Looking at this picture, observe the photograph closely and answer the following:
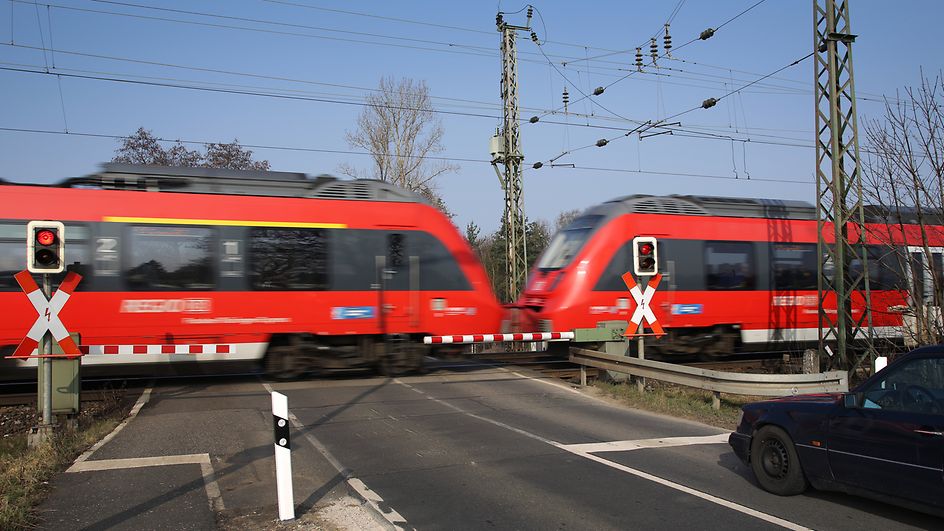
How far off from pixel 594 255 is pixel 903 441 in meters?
10.2

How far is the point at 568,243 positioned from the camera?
15.9 metres

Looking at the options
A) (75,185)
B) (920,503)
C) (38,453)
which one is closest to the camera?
(920,503)

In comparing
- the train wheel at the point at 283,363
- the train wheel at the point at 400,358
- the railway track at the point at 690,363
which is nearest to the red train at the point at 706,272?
the railway track at the point at 690,363

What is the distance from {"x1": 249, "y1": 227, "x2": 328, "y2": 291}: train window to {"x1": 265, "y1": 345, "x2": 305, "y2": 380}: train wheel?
1165mm

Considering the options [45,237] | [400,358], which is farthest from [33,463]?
[400,358]

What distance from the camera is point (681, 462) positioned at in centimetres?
742

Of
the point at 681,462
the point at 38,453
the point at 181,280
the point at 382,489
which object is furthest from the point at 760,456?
the point at 181,280

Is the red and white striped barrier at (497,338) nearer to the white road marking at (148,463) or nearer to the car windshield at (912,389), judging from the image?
the white road marking at (148,463)

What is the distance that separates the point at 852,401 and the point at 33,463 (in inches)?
292

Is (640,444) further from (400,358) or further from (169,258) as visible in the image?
(169,258)

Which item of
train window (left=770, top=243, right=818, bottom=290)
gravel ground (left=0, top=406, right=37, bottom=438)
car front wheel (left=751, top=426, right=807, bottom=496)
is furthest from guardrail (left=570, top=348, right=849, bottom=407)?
gravel ground (left=0, top=406, right=37, bottom=438)

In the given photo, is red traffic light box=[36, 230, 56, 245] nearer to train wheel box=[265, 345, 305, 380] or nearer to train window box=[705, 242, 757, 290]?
train wheel box=[265, 345, 305, 380]

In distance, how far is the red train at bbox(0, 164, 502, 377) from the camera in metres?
12.0

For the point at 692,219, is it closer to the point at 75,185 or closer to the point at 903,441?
the point at 903,441
